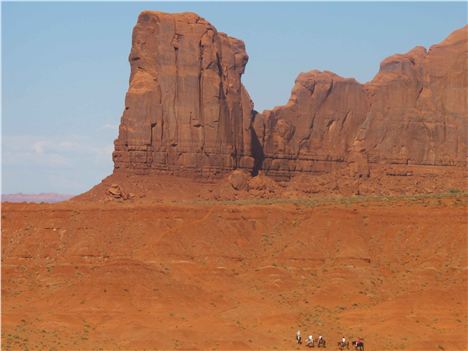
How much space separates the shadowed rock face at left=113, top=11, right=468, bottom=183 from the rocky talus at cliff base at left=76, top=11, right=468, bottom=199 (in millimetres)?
99

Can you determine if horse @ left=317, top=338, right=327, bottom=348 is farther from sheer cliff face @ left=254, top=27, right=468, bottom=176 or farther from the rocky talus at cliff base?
sheer cliff face @ left=254, top=27, right=468, bottom=176

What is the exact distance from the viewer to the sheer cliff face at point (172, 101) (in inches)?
5049

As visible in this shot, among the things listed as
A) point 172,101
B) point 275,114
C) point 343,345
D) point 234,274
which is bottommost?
point 343,345

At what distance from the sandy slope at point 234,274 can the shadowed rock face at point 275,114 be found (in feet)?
56.7

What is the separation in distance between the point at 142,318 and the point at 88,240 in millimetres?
12277

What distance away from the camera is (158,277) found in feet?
327

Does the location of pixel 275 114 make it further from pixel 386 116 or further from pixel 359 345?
pixel 359 345

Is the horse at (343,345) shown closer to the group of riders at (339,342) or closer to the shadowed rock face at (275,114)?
the group of riders at (339,342)

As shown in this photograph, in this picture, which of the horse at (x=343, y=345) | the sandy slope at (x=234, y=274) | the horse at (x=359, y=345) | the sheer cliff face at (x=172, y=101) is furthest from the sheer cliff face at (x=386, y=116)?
the horse at (x=359, y=345)

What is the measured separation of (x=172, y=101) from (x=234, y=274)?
2980 cm

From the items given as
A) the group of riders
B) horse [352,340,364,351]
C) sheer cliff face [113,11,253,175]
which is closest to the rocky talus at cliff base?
sheer cliff face [113,11,253,175]

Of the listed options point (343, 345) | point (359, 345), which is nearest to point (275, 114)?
point (343, 345)

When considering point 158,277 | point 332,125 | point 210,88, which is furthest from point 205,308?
point 332,125

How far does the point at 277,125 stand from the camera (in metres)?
145
